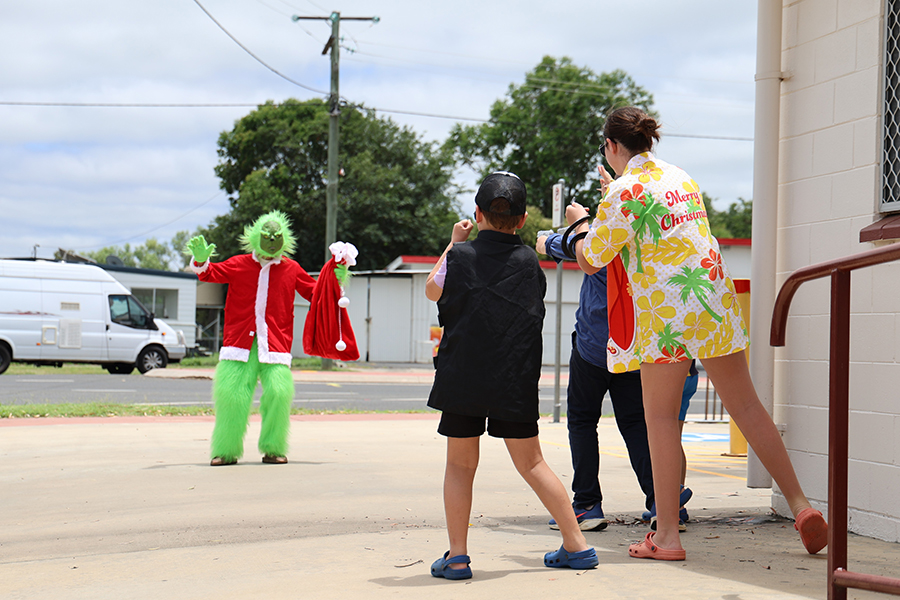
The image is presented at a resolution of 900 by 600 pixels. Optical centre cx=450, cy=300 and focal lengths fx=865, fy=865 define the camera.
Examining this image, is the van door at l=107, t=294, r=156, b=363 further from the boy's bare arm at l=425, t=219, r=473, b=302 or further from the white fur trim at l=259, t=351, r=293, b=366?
the boy's bare arm at l=425, t=219, r=473, b=302

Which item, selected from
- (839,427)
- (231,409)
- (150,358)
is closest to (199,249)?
(231,409)

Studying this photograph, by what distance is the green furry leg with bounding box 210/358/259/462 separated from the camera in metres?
6.62

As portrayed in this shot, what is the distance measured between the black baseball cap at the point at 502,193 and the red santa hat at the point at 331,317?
11.0 feet

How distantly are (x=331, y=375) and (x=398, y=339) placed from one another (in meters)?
7.07

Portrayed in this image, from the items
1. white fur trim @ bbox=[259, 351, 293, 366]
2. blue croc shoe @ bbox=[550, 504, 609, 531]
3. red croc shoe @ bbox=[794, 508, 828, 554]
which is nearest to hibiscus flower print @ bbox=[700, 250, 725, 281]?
red croc shoe @ bbox=[794, 508, 828, 554]

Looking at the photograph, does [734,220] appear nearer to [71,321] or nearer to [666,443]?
[71,321]

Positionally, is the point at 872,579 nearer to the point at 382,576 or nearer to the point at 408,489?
the point at 382,576

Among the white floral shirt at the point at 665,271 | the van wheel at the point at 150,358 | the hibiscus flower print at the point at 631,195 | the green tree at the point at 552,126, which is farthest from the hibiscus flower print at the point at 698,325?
the green tree at the point at 552,126

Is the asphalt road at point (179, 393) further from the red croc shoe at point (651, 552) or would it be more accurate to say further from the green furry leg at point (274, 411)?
the red croc shoe at point (651, 552)

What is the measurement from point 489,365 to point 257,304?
3.87 meters

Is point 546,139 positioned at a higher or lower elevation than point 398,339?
higher

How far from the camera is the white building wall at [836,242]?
405cm

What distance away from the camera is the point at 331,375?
22.0 meters

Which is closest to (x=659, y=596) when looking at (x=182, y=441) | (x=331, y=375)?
(x=182, y=441)
